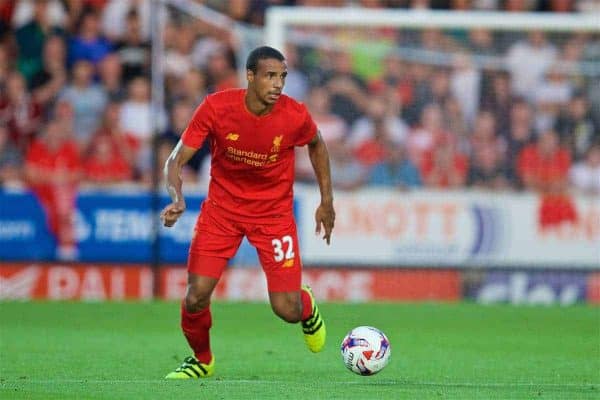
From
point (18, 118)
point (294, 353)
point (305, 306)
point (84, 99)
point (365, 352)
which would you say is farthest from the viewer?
point (84, 99)

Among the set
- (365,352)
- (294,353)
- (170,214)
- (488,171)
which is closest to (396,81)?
(488,171)

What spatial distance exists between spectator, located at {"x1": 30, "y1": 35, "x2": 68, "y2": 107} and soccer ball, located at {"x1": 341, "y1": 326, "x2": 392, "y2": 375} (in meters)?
9.01

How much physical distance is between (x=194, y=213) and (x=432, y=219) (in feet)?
9.62

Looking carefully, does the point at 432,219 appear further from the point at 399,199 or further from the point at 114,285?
the point at 114,285

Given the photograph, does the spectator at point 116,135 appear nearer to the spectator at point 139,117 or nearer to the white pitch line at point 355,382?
the spectator at point 139,117

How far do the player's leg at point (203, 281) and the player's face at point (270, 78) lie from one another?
3.08 feet

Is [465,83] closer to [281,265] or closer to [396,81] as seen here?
[396,81]

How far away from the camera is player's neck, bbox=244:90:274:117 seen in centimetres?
891

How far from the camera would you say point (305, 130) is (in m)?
9.08

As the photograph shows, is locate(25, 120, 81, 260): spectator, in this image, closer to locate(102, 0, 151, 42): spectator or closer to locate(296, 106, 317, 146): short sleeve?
locate(102, 0, 151, 42): spectator

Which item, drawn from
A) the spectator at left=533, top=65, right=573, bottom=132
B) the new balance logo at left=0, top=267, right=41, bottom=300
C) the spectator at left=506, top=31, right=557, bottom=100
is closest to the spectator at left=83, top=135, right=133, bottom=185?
the new balance logo at left=0, top=267, right=41, bottom=300

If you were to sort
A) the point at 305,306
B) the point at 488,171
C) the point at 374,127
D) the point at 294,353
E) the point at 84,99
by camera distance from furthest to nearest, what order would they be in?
the point at 488,171 < the point at 374,127 < the point at 84,99 < the point at 294,353 < the point at 305,306

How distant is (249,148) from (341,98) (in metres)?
8.19

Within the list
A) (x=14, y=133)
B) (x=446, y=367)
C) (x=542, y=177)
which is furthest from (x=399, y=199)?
(x=446, y=367)
